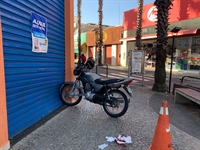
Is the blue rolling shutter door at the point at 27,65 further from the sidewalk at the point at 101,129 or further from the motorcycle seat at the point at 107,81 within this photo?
the motorcycle seat at the point at 107,81

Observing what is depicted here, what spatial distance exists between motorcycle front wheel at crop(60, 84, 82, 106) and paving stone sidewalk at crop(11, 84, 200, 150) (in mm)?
180

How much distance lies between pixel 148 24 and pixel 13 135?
17635 mm

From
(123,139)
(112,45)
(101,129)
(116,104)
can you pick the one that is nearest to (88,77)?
(116,104)

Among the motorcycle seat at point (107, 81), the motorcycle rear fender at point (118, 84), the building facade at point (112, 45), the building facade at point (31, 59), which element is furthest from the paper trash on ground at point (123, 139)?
the building facade at point (112, 45)

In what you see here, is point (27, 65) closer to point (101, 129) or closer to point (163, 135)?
point (101, 129)

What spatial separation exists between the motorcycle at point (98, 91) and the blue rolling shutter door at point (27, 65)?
420 mm

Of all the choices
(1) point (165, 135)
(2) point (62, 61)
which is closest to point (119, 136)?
(1) point (165, 135)

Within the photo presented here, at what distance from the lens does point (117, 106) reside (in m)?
4.10

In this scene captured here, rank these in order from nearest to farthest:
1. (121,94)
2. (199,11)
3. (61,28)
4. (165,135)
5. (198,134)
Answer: (165,135), (198,134), (121,94), (61,28), (199,11)

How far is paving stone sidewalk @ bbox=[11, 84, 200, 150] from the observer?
9.43ft

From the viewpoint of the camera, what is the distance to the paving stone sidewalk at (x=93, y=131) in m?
2.88

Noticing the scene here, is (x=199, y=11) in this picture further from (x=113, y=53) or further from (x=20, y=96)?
(x=20, y=96)

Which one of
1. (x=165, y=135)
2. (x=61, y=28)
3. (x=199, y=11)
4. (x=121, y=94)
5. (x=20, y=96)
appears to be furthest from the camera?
(x=199, y=11)

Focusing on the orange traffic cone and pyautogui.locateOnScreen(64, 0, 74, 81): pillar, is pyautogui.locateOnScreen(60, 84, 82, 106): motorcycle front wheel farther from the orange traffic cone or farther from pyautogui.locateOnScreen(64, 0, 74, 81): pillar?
the orange traffic cone
